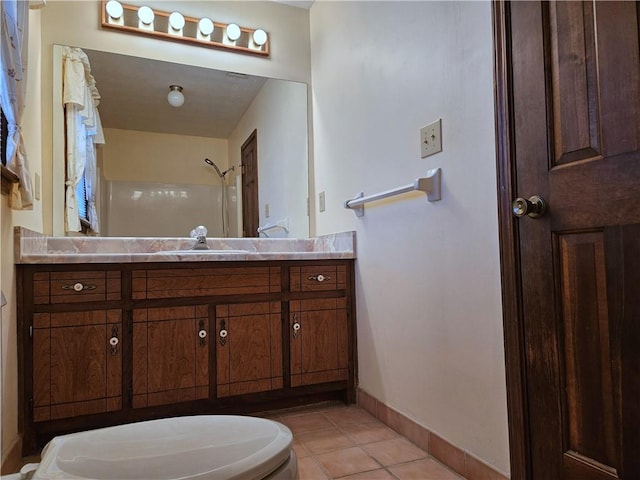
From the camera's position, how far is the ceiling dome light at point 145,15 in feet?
7.30

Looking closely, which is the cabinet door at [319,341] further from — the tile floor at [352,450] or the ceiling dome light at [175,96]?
the ceiling dome light at [175,96]

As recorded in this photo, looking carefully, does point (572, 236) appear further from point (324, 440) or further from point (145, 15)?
point (145, 15)

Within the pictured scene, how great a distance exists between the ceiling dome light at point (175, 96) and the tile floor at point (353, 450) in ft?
5.57

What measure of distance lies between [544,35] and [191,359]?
65.6 inches

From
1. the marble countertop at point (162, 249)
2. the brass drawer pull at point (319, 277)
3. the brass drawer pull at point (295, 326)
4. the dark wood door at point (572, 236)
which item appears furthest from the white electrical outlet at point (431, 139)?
the brass drawer pull at point (295, 326)

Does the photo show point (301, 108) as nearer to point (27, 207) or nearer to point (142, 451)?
point (27, 207)

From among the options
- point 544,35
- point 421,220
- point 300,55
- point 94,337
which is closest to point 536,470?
point 421,220

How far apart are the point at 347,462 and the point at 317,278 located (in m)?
0.80

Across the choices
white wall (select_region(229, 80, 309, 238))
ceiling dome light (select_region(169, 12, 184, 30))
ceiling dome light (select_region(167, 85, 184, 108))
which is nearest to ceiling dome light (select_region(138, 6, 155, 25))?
ceiling dome light (select_region(169, 12, 184, 30))

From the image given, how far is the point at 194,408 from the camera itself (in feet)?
5.80

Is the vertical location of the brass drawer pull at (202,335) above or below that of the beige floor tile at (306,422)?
above

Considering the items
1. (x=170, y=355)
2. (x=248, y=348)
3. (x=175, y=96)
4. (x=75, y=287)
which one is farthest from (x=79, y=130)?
(x=248, y=348)

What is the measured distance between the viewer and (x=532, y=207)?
111 centimetres

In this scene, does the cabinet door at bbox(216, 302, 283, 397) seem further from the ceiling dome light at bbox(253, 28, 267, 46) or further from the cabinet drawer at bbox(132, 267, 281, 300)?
the ceiling dome light at bbox(253, 28, 267, 46)
